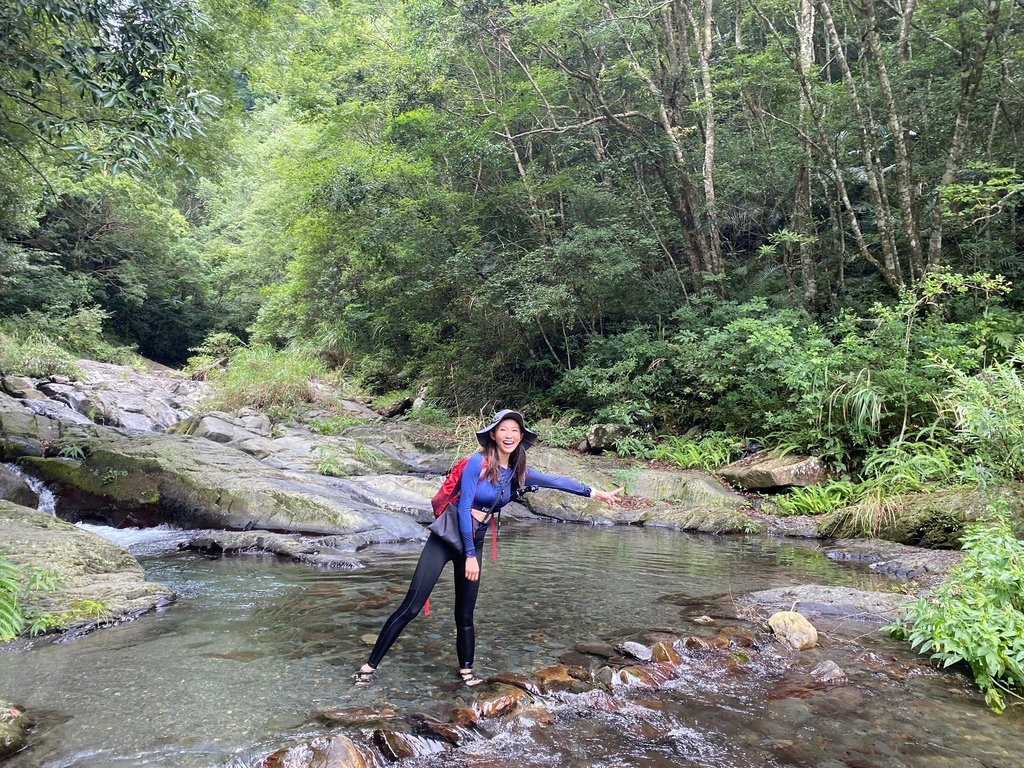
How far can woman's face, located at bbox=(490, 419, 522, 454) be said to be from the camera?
422 centimetres

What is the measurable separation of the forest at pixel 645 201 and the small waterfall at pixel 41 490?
5.07 meters

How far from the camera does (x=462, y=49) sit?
17156mm

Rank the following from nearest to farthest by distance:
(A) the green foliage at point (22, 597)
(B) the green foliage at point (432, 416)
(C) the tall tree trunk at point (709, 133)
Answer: (A) the green foliage at point (22, 597) → (C) the tall tree trunk at point (709, 133) → (B) the green foliage at point (432, 416)

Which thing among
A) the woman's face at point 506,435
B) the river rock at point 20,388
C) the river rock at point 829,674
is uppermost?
the woman's face at point 506,435

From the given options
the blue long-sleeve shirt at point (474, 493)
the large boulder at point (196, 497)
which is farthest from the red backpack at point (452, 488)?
the large boulder at point (196, 497)

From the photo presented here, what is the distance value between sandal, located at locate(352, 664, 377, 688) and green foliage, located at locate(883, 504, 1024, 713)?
401 cm

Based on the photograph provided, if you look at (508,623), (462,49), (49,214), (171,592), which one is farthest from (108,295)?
(508,623)

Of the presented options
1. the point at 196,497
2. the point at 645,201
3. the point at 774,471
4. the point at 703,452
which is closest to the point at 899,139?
the point at 645,201

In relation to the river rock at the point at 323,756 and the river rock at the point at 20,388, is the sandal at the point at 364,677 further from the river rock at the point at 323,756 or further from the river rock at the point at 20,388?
the river rock at the point at 20,388

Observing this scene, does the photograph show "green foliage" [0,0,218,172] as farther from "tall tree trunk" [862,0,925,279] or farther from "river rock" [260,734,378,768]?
"tall tree trunk" [862,0,925,279]

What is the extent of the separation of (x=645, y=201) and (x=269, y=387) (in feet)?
39.7

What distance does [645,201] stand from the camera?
16797 millimetres

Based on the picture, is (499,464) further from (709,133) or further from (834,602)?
(709,133)

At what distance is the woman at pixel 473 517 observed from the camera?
13.6 feet
